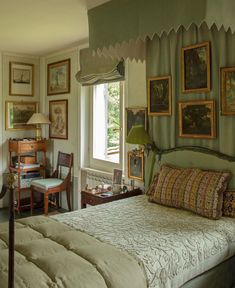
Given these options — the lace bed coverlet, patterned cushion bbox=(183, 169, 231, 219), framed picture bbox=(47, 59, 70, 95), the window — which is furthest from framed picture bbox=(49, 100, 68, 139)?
patterned cushion bbox=(183, 169, 231, 219)

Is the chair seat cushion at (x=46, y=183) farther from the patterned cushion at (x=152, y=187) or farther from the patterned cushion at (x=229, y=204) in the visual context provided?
the patterned cushion at (x=229, y=204)

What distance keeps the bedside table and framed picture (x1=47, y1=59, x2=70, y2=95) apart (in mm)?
2008

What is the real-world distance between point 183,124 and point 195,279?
4.81 ft

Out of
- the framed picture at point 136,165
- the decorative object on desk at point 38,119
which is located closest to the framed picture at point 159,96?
the framed picture at point 136,165

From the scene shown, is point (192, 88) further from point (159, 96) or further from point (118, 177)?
point (118, 177)

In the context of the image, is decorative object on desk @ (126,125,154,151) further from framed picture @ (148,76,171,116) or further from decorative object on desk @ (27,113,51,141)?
decorative object on desk @ (27,113,51,141)

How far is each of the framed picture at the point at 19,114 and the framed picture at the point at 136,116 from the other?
2.37m

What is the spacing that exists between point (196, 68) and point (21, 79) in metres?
3.41

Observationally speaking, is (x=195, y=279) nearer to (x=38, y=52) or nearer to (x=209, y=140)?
(x=209, y=140)

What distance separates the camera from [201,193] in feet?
8.36

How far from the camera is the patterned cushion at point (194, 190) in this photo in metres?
2.49

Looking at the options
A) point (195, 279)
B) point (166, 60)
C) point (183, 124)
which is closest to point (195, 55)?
point (166, 60)

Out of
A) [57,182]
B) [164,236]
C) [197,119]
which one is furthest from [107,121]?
[164,236]

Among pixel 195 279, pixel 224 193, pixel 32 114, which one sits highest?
pixel 32 114
